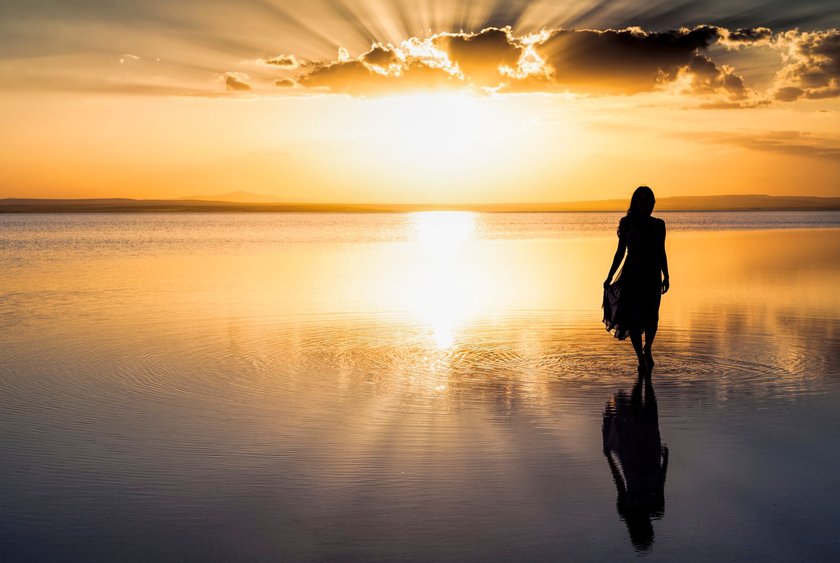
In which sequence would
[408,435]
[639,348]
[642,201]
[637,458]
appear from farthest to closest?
[642,201]
[639,348]
[408,435]
[637,458]

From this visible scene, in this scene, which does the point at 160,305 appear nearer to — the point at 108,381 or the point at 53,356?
the point at 53,356

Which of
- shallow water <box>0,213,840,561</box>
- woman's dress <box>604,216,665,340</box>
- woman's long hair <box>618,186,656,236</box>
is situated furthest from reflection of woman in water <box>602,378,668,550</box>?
woman's long hair <box>618,186,656,236</box>

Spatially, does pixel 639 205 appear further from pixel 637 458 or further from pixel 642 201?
pixel 637 458

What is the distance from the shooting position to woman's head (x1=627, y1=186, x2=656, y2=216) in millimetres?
9844

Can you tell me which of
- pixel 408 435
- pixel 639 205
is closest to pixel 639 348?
pixel 639 205

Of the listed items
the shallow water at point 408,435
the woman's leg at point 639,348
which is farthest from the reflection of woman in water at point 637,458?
the woman's leg at point 639,348

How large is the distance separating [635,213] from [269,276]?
15.5 meters

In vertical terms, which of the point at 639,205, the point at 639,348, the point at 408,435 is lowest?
the point at 408,435

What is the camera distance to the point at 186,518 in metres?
4.94

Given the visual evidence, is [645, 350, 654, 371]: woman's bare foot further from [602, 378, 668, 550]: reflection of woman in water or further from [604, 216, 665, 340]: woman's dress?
[602, 378, 668, 550]: reflection of woman in water

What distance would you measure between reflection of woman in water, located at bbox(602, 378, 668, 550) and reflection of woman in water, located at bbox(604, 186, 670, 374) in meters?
1.44

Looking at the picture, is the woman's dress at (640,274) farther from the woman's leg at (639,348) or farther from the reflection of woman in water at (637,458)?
the reflection of woman in water at (637,458)

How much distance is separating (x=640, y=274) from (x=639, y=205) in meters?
0.84

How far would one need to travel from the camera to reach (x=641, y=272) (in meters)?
10.0
